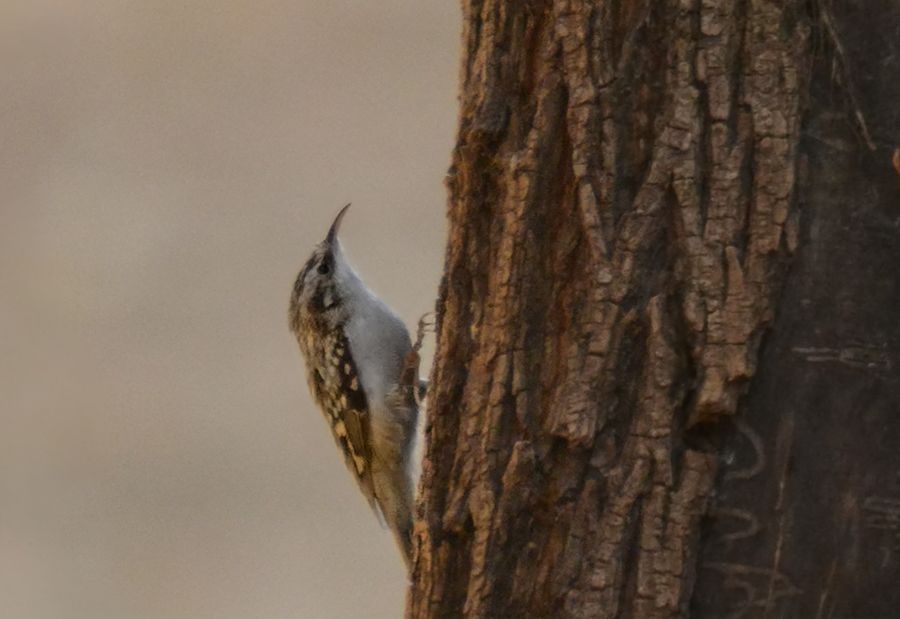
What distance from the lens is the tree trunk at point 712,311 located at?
1.81 metres

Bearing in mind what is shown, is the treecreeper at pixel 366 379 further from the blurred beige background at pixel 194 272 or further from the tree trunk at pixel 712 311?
the tree trunk at pixel 712 311

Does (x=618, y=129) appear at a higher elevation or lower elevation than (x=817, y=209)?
higher

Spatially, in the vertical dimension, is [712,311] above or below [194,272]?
below

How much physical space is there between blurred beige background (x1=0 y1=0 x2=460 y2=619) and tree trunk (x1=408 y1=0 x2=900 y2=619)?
333 centimetres

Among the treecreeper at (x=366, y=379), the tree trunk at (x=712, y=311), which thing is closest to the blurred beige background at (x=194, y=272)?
the treecreeper at (x=366, y=379)

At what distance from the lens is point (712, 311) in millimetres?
1818

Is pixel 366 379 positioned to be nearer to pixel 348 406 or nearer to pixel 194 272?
pixel 348 406

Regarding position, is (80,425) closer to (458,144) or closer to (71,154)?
(71,154)

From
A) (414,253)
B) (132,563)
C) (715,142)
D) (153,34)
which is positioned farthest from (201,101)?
(715,142)

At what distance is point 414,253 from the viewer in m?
5.46

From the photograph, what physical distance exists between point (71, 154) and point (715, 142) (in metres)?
4.62

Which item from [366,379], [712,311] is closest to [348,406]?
[366,379]

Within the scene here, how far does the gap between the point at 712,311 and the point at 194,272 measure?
13.3 feet

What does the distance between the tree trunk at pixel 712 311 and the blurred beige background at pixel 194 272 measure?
10.9 ft
